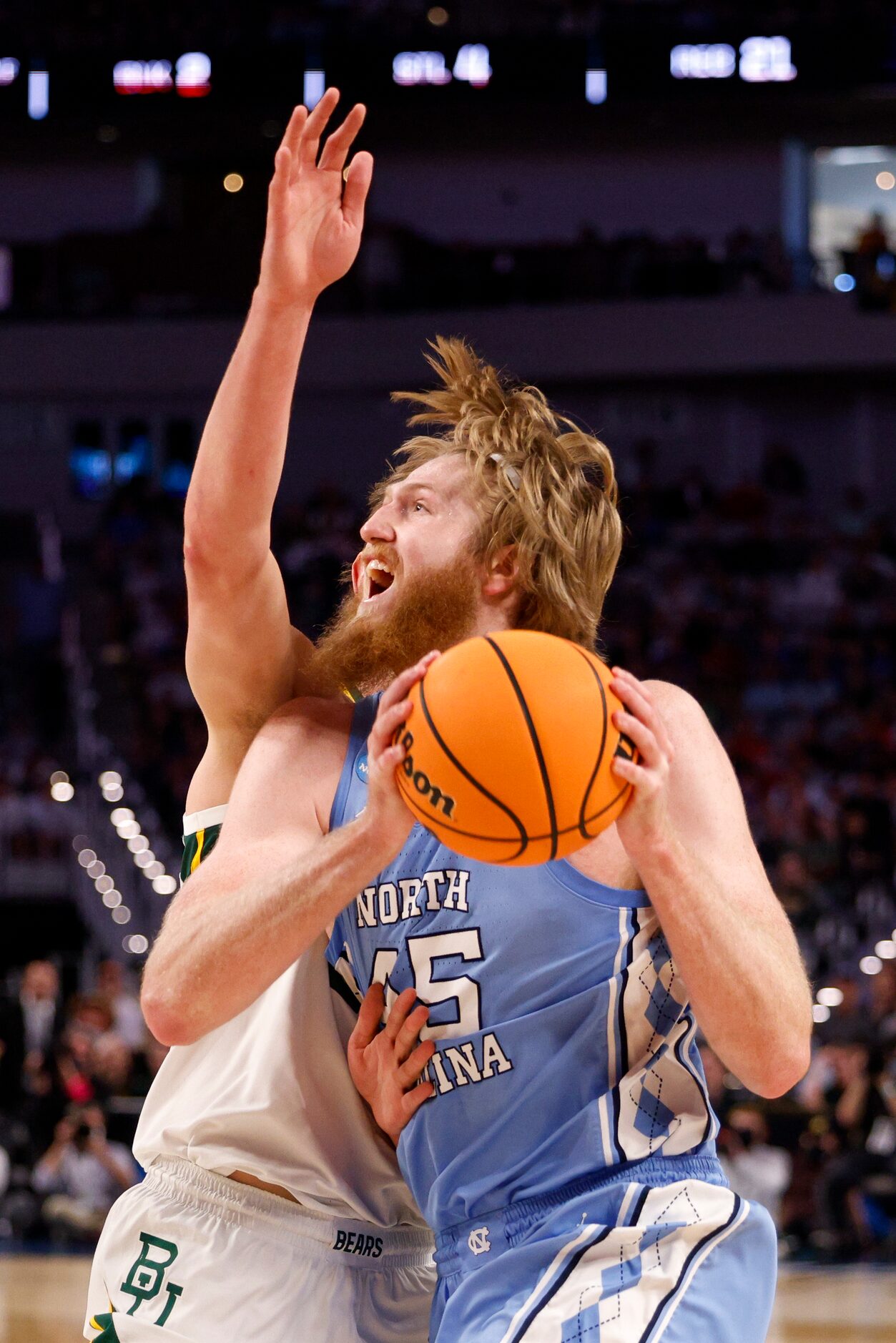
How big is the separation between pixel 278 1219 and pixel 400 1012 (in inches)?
23.3

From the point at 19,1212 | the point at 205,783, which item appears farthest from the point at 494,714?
the point at 19,1212

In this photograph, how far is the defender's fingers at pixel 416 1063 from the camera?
2715 millimetres

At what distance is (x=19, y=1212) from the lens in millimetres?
10078

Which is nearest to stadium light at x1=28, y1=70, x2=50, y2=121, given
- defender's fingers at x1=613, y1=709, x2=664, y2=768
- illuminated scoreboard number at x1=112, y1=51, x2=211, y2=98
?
illuminated scoreboard number at x1=112, y1=51, x2=211, y2=98

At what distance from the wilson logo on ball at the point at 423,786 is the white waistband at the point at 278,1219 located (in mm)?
1181

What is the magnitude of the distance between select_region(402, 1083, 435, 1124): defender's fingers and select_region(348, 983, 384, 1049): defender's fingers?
0.49 ft

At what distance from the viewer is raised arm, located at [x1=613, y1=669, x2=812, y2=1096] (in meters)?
2.31

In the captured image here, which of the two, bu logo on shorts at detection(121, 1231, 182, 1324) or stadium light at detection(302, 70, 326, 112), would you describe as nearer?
bu logo on shorts at detection(121, 1231, 182, 1324)

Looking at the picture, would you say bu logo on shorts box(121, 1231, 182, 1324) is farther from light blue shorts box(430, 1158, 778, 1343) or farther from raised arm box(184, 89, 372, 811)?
raised arm box(184, 89, 372, 811)

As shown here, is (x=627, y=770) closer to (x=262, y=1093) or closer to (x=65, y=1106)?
(x=262, y=1093)

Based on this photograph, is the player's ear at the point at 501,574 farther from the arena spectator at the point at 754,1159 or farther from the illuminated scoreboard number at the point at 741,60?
the illuminated scoreboard number at the point at 741,60

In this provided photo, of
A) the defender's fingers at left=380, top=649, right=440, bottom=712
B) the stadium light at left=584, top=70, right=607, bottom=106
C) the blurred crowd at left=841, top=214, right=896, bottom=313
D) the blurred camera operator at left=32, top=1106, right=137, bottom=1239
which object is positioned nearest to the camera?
the defender's fingers at left=380, top=649, right=440, bottom=712

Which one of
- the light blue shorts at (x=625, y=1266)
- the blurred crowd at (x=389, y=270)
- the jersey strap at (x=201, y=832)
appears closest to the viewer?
the light blue shorts at (x=625, y=1266)

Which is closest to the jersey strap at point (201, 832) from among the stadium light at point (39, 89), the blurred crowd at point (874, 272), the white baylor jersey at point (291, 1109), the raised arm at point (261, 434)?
the white baylor jersey at point (291, 1109)
